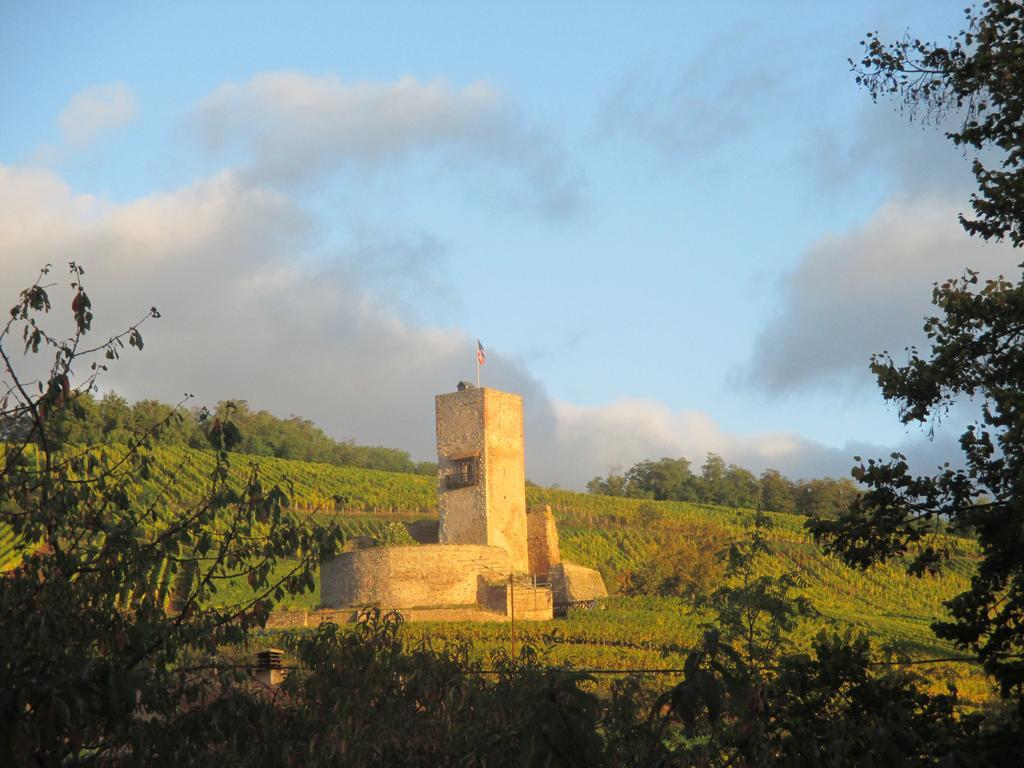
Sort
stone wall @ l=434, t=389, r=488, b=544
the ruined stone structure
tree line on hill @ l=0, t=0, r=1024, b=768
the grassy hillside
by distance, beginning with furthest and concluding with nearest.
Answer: stone wall @ l=434, t=389, r=488, b=544 < the ruined stone structure < the grassy hillside < tree line on hill @ l=0, t=0, r=1024, b=768

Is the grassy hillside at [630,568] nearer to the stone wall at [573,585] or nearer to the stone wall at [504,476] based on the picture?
the stone wall at [573,585]

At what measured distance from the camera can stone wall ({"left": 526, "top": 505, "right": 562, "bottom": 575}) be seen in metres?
43.7

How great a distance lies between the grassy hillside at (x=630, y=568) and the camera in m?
31.6

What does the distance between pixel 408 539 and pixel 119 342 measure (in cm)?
3825

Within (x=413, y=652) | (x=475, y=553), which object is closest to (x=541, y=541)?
(x=475, y=553)

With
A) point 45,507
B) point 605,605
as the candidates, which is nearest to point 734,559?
point 45,507

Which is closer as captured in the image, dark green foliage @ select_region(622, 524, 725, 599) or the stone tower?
the stone tower

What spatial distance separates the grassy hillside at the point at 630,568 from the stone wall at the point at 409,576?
259 centimetres

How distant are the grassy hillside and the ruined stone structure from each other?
2079mm

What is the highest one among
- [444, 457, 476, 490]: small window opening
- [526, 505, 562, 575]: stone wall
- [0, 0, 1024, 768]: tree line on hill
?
[444, 457, 476, 490]: small window opening

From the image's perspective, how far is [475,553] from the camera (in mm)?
39156

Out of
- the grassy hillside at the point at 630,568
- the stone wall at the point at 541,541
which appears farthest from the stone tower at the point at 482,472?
the grassy hillside at the point at 630,568

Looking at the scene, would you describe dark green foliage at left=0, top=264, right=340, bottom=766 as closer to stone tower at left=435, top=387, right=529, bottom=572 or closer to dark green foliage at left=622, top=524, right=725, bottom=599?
stone tower at left=435, top=387, right=529, bottom=572

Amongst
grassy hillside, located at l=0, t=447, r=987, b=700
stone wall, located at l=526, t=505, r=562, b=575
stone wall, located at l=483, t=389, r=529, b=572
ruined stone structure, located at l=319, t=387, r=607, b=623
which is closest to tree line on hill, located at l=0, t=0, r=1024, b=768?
grassy hillside, located at l=0, t=447, r=987, b=700
